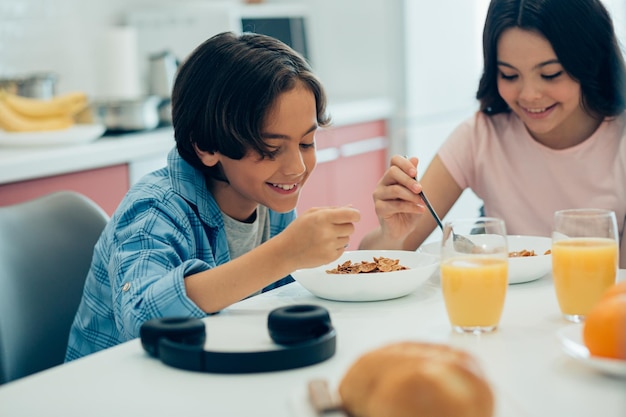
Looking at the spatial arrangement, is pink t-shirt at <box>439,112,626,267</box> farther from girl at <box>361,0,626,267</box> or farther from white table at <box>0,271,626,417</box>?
white table at <box>0,271,626,417</box>

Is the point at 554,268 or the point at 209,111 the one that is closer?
the point at 554,268

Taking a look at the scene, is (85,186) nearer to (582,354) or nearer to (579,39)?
(579,39)

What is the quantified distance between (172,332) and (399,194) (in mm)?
590

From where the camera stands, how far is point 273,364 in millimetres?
935

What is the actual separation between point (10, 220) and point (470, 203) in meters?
2.49

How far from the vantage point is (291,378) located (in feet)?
3.01

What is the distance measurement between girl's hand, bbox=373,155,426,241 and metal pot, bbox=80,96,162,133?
1448 mm

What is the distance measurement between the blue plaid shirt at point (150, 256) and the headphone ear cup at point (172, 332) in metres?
0.17

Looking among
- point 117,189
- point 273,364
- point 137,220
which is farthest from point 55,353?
point 117,189

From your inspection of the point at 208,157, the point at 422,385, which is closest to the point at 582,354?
the point at 422,385

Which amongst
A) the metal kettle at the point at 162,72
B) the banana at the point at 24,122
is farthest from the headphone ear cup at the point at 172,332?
the metal kettle at the point at 162,72

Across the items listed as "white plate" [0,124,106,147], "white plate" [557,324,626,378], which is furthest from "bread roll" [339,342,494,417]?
"white plate" [0,124,106,147]

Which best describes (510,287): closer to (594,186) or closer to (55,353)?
(594,186)

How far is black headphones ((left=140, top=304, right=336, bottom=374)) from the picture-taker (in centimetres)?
93
